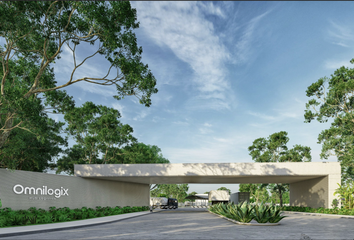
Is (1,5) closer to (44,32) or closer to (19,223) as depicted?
(44,32)

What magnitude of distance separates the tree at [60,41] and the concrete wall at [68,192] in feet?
9.51

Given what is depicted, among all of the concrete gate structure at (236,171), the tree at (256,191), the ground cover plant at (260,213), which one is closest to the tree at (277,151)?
the tree at (256,191)

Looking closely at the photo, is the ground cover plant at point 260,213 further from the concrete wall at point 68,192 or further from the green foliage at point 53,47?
the concrete wall at point 68,192

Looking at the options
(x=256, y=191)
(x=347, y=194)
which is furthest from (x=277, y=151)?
(x=347, y=194)

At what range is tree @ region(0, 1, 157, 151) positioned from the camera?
1380cm

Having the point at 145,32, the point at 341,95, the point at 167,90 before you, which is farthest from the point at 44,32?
the point at 341,95

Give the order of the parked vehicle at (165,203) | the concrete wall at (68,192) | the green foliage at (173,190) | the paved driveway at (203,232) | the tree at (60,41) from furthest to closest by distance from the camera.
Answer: the green foliage at (173,190) < the parked vehicle at (165,203) < the concrete wall at (68,192) < the tree at (60,41) < the paved driveway at (203,232)

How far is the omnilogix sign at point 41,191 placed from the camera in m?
17.7

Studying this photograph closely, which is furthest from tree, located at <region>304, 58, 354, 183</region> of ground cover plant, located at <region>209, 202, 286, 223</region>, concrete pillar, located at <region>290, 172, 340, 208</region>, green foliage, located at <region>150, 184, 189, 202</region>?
green foliage, located at <region>150, 184, 189, 202</region>

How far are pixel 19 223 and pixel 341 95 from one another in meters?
31.6

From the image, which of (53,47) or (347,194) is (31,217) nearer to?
(53,47)

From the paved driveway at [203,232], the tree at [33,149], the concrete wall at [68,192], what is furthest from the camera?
the tree at [33,149]

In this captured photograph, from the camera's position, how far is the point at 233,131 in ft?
106

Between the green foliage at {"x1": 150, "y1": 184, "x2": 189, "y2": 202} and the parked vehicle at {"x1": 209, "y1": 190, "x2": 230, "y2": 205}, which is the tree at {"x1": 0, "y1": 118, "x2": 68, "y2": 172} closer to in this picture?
the parked vehicle at {"x1": 209, "y1": 190, "x2": 230, "y2": 205}
